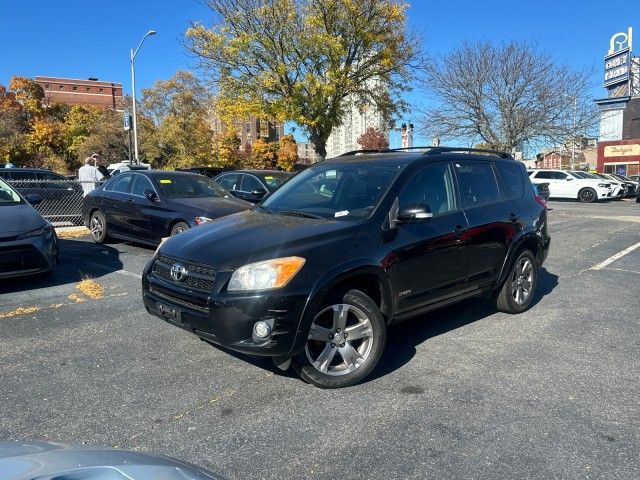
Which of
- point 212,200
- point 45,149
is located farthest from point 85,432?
point 45,149

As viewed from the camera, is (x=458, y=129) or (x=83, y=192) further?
(x=458, y=129)

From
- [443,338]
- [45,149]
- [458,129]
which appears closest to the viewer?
[443,338]

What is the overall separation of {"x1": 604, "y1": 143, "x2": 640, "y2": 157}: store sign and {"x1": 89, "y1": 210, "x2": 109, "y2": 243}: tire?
50.6m

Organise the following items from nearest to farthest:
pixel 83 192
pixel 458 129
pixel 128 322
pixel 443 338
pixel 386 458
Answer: pixel 386 458 → pixel 443 338 → pixel 128 322 → pixel 83 192 → pixel 458 129

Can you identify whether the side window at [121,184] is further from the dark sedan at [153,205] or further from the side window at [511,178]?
the side window at [511,178]

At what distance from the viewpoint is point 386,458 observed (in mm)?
2947

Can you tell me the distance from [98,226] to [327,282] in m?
8.07

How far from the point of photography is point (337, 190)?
481 cm

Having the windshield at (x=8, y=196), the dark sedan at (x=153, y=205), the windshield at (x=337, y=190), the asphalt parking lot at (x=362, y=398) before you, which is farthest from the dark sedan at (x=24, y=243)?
the windshield at (x=337, y=190)

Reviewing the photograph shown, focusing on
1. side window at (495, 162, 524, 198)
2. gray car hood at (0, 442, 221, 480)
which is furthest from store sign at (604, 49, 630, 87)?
gray car hood at (0, 442, 221, 480)

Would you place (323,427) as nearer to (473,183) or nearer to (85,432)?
(85,432)

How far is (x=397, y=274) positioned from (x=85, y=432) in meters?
2.40

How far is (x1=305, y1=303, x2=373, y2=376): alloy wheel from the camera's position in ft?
12.5

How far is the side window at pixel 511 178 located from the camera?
5780mm
